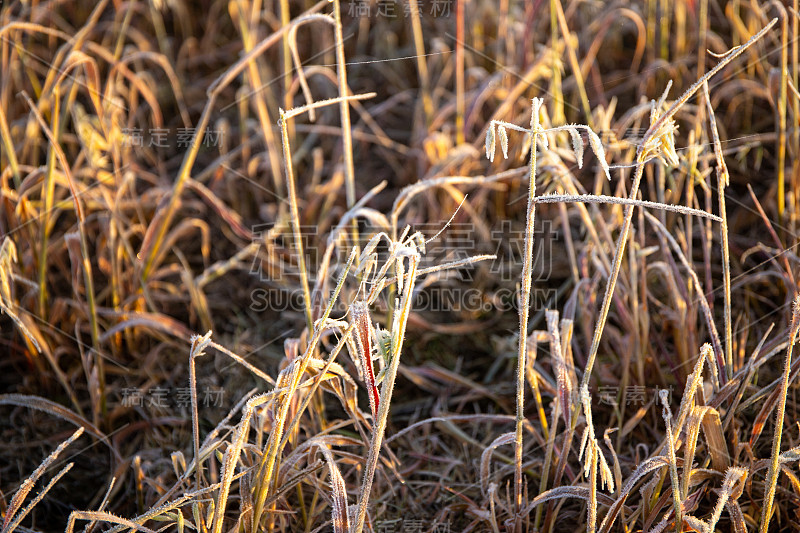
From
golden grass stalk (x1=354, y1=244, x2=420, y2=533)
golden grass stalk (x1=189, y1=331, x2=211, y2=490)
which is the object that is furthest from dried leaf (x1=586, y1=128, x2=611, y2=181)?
golden grass stalk (x1=189, y1=331, x2=211, y2=490)

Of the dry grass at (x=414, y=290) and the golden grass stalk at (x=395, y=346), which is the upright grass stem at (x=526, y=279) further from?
the golden grass stalk at (x=395, y=346)

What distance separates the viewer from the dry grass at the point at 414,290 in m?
0.79

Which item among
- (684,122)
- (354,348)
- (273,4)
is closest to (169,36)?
(273,4)

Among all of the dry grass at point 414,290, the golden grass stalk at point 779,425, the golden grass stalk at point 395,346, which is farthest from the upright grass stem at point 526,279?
the golden grass stalk at point 779,425

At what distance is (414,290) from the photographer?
113 cm

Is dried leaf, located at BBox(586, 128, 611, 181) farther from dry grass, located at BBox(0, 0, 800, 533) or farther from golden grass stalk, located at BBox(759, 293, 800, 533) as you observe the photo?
golden grass stalk, located at BBox(759, 293, 800, 533)

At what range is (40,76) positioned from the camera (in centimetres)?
171

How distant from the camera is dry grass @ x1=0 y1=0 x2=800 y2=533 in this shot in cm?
79

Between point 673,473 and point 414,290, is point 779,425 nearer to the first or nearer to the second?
point 673,473

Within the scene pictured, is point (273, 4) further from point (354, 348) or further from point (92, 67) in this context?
point (354, 348)

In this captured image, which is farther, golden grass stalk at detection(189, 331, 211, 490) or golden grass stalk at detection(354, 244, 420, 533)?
golden grass stalk at detection(189, 331, 211, 490)

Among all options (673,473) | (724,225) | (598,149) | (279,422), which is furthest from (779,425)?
(279,422)

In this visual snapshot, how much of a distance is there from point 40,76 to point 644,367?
155 cm

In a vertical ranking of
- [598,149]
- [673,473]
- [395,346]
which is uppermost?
[598,149]
